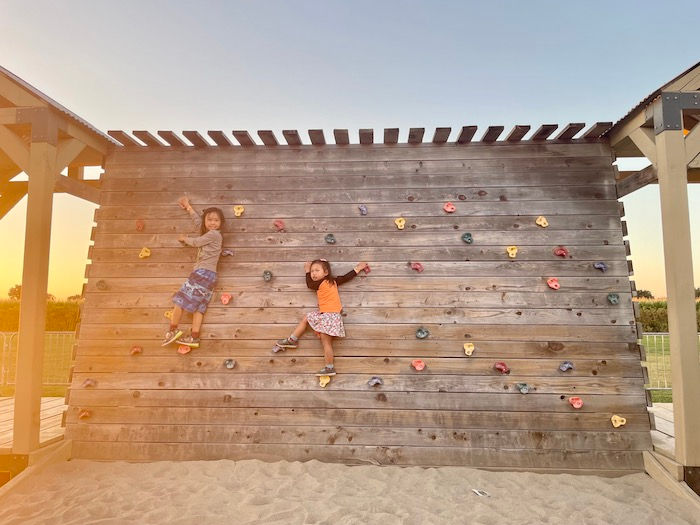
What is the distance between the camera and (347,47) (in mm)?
6906

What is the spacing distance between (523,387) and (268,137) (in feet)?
13.3

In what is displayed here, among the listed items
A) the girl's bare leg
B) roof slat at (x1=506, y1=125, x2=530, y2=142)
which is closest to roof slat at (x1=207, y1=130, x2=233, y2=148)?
the girl's bare leg

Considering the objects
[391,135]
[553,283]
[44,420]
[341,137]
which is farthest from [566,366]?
[44,420]

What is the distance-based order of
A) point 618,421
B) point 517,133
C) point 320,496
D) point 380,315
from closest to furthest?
point 320,496
point 618,421
point 380,315
point 517,133

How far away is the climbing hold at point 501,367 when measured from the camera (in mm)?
3969

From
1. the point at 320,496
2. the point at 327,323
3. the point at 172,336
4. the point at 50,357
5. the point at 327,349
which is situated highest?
the point at 327,323

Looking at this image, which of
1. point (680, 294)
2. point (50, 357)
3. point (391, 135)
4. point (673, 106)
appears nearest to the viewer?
point (680, 294)

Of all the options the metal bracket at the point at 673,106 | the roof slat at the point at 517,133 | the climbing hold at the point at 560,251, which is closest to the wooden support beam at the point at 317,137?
the roof slat at the point at 517,133

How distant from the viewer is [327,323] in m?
4.03

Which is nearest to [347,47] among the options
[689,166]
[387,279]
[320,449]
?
[387,279]

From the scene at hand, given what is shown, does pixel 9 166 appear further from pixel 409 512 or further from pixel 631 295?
pixel 631 295

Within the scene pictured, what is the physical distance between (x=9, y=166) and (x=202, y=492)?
5.55 m

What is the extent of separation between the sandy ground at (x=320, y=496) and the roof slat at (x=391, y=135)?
3669 mm

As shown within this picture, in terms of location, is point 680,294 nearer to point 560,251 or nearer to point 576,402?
point 560,251
